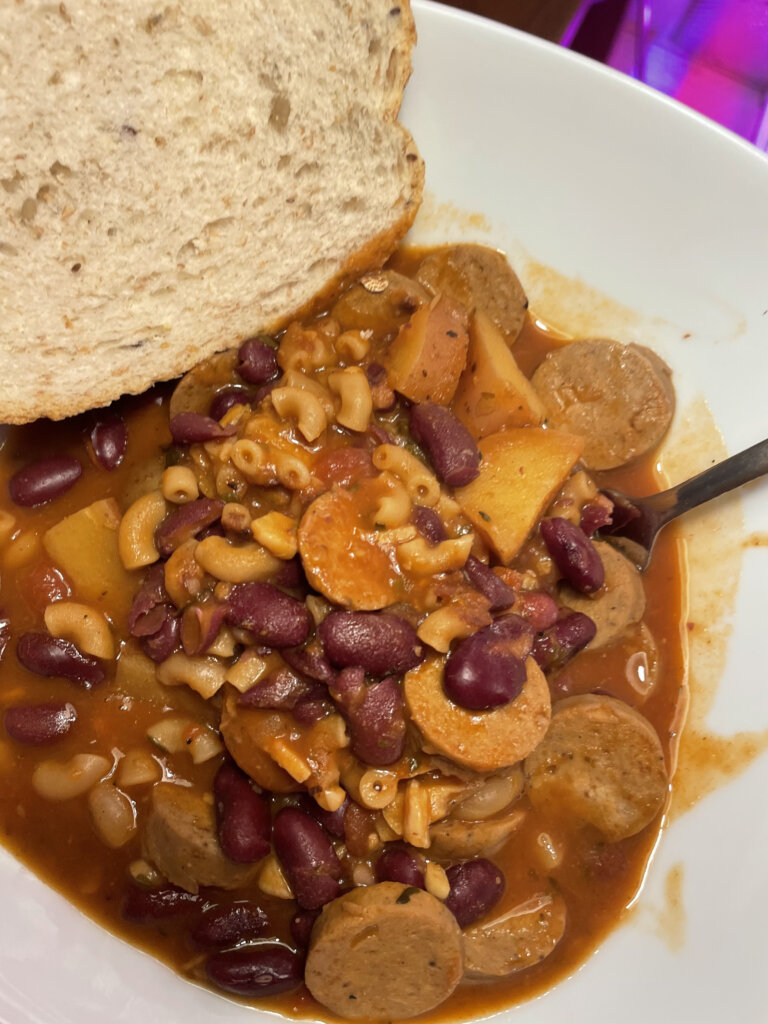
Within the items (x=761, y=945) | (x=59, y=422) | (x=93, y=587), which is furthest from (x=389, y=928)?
(x=59, y=422)

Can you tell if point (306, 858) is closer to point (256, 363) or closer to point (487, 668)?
point (487, 668)

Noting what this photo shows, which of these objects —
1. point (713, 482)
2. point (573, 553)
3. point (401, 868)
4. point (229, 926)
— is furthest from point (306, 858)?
point (713, 482)

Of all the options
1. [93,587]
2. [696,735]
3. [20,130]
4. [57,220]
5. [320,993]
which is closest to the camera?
[20,130]

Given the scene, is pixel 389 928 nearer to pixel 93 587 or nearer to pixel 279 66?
pixel 93 587

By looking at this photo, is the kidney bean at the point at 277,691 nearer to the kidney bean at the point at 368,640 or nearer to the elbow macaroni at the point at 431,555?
the kidney bean at the point at 368,640

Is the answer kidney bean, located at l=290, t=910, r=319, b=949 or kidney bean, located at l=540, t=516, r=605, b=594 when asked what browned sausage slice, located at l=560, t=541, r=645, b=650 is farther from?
kidney bean, located at l=290, t=910, r=319, b=949

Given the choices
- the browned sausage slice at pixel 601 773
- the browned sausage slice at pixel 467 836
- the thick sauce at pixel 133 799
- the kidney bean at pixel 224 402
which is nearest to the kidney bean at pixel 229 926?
the thick sauce at pixel 133 799
